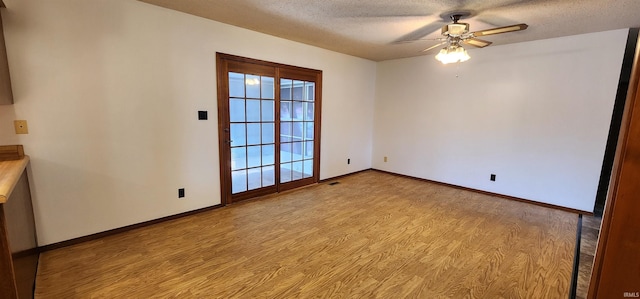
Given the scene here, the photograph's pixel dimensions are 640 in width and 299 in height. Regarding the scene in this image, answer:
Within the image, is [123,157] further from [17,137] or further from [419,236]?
[419,236]

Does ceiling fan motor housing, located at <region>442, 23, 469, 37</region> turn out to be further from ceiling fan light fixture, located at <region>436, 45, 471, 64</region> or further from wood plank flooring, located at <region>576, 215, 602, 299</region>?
wood plank flooring, located at <region>576, 215, 602, 299</region>

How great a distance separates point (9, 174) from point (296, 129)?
3.23 metres

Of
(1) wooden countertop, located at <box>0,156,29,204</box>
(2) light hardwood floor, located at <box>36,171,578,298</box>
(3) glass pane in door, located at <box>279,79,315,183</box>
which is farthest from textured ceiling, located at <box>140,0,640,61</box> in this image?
(2) light hardwood floor, located at <box>36,171,578,298</box>

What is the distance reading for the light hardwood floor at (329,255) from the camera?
206 cm

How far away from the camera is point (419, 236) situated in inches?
115

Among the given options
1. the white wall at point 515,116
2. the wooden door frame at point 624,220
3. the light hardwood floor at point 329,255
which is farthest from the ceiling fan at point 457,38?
the wooden door frame at point 624,220

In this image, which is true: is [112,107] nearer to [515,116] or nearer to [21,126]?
[21,126]

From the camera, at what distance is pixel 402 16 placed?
2930 millimetres

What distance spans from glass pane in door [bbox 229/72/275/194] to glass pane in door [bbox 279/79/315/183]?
22cm

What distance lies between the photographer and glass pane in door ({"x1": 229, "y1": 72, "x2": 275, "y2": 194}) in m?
3.66

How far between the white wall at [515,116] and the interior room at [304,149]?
2 centimetres

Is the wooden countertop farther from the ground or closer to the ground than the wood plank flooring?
farther from the ground

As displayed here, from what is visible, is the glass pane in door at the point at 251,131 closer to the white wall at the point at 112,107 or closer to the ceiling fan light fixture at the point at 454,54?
the white wall at the point at 112,107

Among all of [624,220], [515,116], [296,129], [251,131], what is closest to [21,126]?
[251,131]
